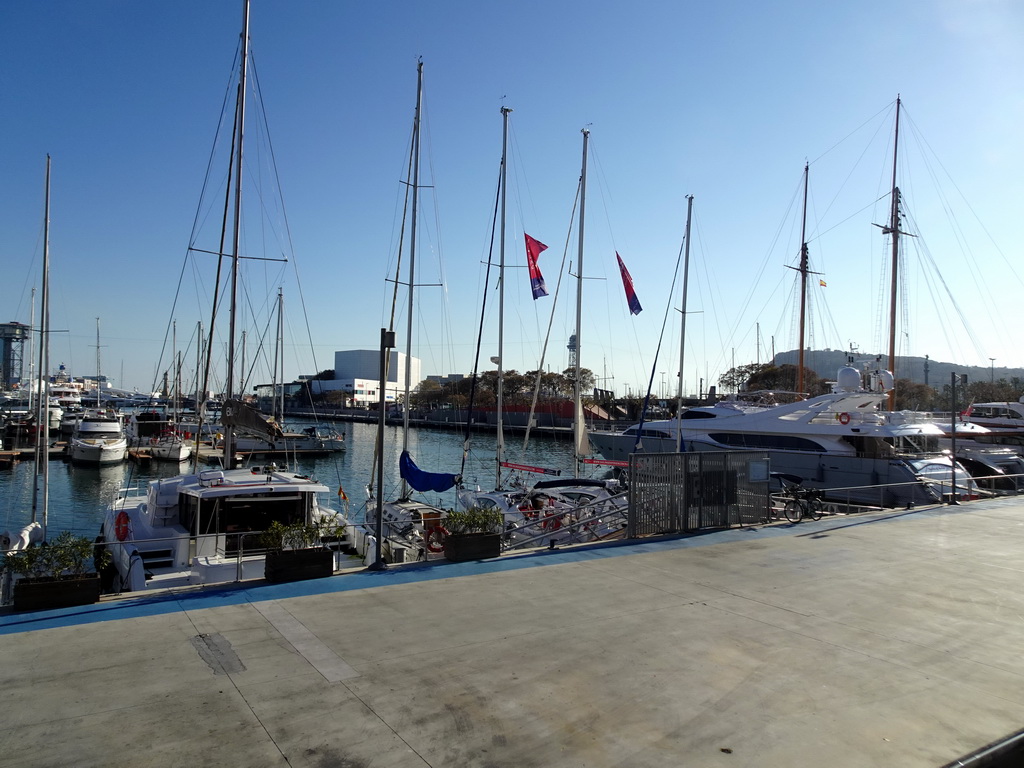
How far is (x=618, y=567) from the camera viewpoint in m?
11.8

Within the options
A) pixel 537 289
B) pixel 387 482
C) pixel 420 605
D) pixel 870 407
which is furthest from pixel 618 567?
pixel 387 482

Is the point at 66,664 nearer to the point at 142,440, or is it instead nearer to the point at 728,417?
the point at 728,417

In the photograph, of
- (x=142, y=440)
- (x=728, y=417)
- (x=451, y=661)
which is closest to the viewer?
(x=451, y=661)

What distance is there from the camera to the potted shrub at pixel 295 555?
33.8 ft

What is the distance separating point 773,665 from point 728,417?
113ft

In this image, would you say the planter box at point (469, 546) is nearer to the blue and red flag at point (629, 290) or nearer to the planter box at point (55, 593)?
the planter box at point (55, 593)

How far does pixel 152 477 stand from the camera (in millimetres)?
48156

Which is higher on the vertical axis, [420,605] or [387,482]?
[420,605]

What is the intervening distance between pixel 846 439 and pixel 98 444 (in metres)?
51.8

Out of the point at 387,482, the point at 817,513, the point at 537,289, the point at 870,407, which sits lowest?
the point at 387,482

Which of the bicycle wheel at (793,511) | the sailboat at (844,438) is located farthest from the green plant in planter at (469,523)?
the sailboat at (844,438)

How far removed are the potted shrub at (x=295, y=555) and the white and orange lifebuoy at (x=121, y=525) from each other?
24.9 feet

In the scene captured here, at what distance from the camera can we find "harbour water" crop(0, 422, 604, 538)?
104 feet

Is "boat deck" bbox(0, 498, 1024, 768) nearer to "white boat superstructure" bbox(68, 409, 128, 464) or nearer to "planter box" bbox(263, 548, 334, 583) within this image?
"planter box" bbox(263, 548, 334, 583)
